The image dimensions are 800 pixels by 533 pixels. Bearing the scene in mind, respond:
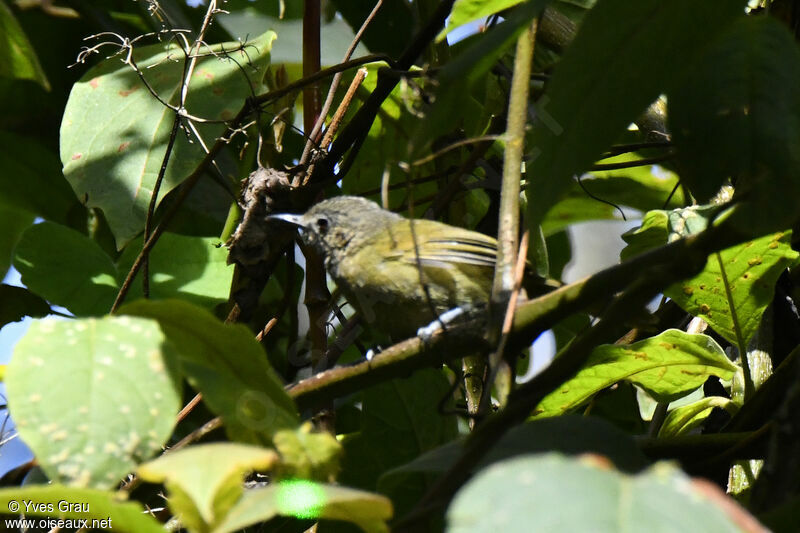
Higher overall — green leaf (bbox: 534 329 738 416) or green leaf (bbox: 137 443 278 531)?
green leaf (bbox: 137 443 278 531)

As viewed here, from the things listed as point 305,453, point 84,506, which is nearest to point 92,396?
point 84,506

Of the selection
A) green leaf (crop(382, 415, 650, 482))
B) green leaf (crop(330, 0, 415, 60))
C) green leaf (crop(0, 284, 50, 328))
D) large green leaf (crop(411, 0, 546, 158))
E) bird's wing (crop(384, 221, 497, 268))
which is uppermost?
large green leaf (crop(411, 0, 546, 158))

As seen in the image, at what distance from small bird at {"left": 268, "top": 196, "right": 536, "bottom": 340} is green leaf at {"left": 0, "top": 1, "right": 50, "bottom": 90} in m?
0.89

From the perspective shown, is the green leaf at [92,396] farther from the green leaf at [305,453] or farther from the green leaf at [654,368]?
the green leaf at [654,368]

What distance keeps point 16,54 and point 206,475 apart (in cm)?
202

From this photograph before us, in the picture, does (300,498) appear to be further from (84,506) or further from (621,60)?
(621,60)

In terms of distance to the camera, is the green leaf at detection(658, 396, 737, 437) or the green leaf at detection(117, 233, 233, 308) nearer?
the green leaf at detection(658, 396, 737, 437)

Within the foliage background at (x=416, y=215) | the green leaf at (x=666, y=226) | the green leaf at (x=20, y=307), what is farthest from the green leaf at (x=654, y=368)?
the green leaf at (x=20, y=307)

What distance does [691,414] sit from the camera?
1779 millimetres

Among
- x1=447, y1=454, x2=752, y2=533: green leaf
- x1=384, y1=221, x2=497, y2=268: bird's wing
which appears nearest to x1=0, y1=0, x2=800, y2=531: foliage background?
x1=447, y1=454, x2=752, y2=533: green leaf

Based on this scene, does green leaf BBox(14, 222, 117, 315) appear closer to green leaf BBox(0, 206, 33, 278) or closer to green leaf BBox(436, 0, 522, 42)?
green leaf BBox(0, 206, 33, 278)

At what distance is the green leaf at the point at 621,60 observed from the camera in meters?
1.04

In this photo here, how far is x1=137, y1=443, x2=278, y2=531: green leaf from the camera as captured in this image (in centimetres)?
76

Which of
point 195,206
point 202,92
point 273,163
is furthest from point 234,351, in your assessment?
point 195,206
